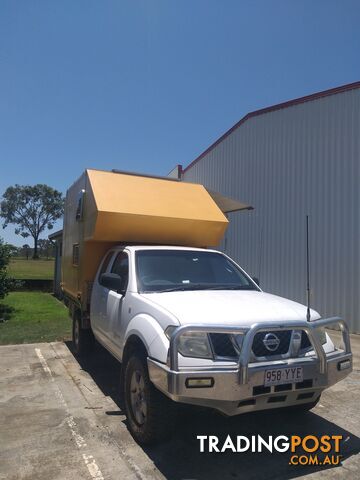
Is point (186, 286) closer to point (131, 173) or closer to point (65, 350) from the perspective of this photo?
point (131, 173)

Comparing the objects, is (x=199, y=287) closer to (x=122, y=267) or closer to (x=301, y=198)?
(x=122, y=267)

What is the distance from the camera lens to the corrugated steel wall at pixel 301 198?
1053 centimetres

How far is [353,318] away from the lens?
10227mm

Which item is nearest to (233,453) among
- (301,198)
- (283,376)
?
(283,376)

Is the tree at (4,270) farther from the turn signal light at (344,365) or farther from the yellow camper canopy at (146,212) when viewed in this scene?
the turn signal light at (344,365)

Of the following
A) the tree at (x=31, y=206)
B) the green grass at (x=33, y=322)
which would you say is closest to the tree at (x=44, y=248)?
the tree at (x=31, y=206)

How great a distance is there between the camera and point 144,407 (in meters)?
3.80

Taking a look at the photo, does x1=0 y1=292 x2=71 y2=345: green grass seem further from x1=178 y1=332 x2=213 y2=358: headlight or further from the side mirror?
x1=178 y1=332 x2=213 y2=358: headlight

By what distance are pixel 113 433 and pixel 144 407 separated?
66cm

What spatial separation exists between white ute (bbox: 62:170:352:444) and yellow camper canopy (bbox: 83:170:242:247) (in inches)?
0.7

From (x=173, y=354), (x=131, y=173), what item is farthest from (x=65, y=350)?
(x=173, y=354)

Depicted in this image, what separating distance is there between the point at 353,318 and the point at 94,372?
22.7 feet

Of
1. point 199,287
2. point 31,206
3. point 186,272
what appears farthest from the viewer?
point 31,206

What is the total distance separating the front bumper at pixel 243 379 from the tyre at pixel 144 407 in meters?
0.24
